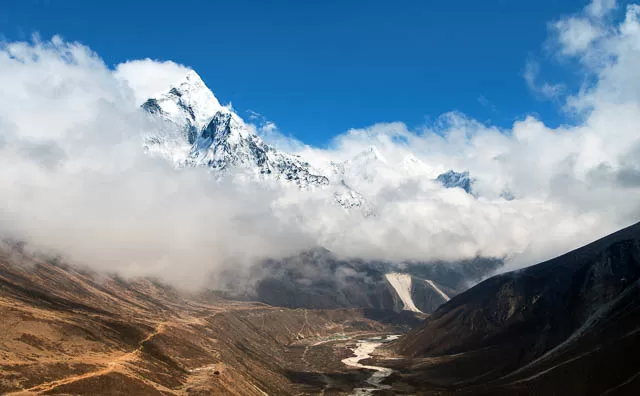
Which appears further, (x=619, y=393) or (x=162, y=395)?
(x=162, y=395)

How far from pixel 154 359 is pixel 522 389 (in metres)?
139

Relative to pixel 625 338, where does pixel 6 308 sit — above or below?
below

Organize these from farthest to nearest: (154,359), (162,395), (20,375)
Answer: (154,359) → (162,395) → (20,375)

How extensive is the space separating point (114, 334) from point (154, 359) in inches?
848

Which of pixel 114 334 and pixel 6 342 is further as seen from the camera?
pixel 114 334

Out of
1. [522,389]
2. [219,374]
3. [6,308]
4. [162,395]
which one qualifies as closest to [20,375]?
[162,395]

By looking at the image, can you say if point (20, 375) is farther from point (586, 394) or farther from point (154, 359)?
point (586, 394)

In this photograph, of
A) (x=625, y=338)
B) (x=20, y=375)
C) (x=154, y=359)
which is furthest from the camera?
(x=154, y=359)

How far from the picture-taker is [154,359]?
19112cm

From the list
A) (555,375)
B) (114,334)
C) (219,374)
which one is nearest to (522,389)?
(555,375)

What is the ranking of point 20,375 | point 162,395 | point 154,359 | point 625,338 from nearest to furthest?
1. point 20,375
2. point 162,395
3. point 625,338
4. point 154,359

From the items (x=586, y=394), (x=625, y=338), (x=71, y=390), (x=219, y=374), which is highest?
(x=625, y=338)

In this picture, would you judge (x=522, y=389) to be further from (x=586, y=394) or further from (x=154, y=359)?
(x=154, y=359)

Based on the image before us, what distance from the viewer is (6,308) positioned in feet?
598
